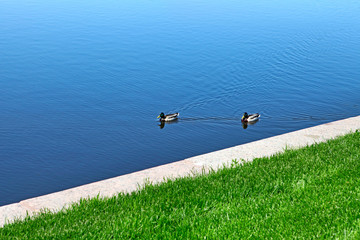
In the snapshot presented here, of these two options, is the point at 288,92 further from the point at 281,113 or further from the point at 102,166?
the point at 102,166

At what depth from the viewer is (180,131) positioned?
41.2ft

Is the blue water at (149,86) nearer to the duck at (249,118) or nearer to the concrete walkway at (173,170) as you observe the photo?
the duck at (249,118)

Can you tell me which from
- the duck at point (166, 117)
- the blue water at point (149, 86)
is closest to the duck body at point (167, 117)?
the duck at point (166, 117)

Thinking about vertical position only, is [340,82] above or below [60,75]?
below

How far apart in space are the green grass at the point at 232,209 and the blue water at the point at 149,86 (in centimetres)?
367

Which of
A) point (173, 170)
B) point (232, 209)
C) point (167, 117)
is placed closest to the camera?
point (232, 209)

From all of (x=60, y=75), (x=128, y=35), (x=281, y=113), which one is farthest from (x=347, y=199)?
(x=128, y=35)

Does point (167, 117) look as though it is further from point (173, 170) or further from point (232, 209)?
point (232, 209)

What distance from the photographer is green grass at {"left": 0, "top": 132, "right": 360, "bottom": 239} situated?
203 inches

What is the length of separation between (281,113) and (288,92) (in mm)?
Answer: 2009

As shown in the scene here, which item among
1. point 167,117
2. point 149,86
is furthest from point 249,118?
point 149,86

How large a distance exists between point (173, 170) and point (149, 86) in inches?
361

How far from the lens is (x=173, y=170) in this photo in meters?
6.94

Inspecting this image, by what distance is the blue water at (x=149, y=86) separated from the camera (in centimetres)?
1101
